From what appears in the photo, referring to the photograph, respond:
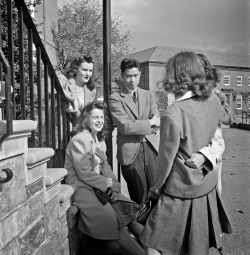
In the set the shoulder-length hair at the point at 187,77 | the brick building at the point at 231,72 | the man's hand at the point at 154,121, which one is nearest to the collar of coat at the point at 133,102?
the man's hand at the point at 154,121

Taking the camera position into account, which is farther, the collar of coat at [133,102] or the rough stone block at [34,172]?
the collar of coat at [133,102]

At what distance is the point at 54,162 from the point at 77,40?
19547 mm

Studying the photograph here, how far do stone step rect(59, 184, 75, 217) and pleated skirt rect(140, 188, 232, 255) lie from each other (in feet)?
2.42

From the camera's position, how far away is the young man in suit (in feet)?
12.3

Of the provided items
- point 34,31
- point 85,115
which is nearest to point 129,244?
point 85,115

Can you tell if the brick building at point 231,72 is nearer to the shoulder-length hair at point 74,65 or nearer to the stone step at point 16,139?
the shoulder-length hair at point 74,65

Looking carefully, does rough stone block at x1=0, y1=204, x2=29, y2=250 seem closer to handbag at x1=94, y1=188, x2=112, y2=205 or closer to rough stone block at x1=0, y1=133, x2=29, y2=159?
rough stone block at x1=0, y1=133, x2=29, y2=159

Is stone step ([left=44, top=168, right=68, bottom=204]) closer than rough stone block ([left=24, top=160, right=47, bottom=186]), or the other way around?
rough stone block ([left=24, top=160, right=47, bottom=186])

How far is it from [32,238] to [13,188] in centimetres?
42

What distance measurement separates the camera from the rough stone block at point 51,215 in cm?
262

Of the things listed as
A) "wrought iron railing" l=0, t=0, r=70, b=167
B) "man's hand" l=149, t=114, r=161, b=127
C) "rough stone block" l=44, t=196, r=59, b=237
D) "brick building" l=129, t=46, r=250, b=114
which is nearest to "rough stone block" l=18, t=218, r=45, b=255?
"rough stone block" l=44, t=196, r=59, b=237

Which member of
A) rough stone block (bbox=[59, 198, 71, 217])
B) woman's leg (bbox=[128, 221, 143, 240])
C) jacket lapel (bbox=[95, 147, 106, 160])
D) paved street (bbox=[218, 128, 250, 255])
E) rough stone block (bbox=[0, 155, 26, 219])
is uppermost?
rough stone block (bbox=[0, 155, 26, 219])

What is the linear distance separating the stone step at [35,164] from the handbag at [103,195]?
914mm

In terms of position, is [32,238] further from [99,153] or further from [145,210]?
[99,153]
